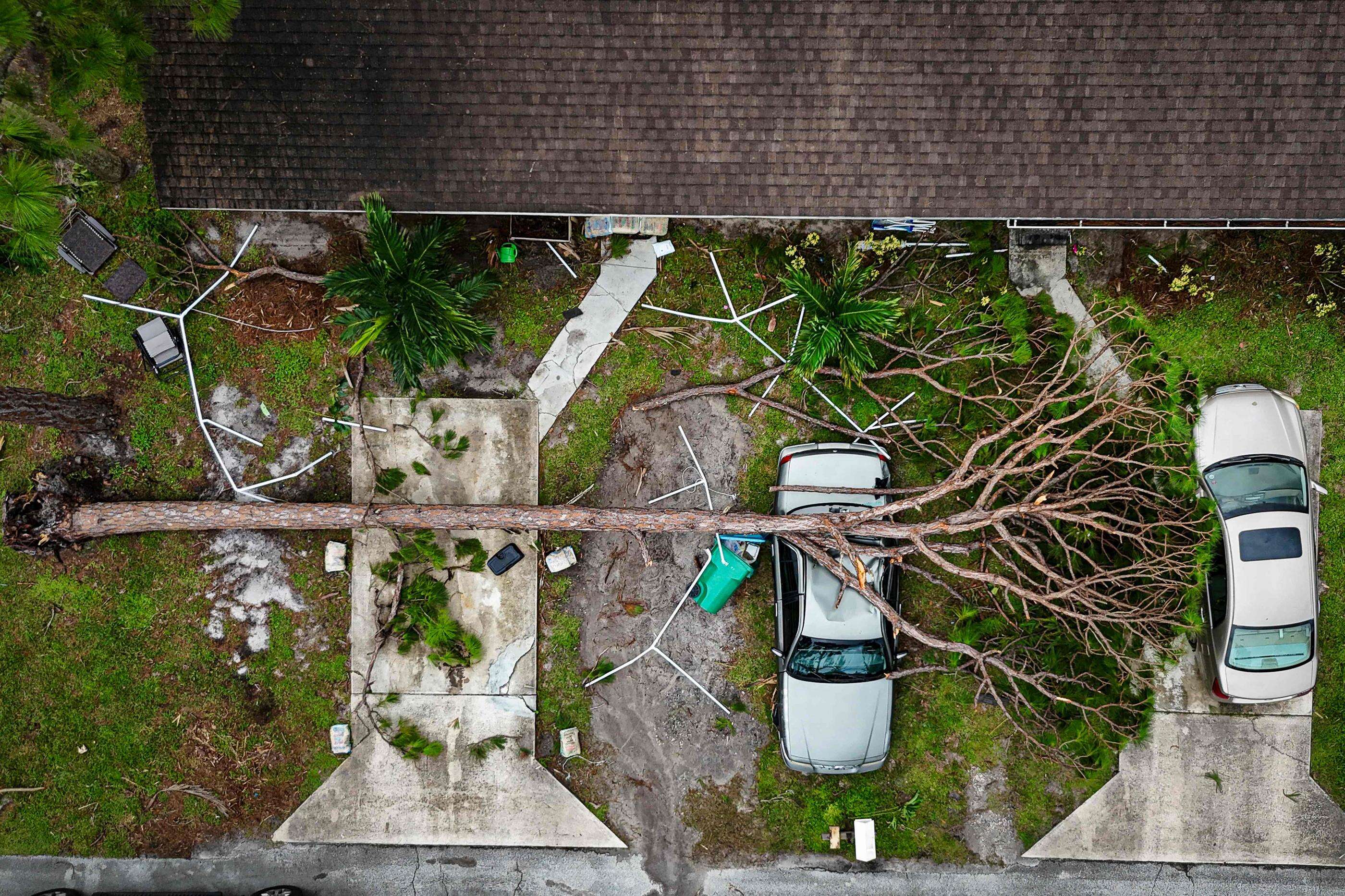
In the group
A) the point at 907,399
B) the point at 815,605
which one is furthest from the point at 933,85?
the point at 815,605

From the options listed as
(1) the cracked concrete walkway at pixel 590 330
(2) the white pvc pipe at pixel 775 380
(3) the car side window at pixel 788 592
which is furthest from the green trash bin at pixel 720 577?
(1) the cracked concrete walkway at pixel 590 330

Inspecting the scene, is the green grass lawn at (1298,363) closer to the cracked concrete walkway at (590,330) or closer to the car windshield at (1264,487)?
the car windshield at (1264,487)

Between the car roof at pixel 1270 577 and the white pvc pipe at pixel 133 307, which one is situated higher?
the white pvc pipe at pixel 133 307

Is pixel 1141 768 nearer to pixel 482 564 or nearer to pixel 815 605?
pixel 815 605

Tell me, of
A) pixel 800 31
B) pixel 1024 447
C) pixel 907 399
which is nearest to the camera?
pixel 800 31

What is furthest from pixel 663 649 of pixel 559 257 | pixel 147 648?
pixel 147 648

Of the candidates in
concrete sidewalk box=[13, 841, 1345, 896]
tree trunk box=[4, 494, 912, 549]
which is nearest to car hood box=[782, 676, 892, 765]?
concrete sidewalk box=[13, 841, 1345, 896]
